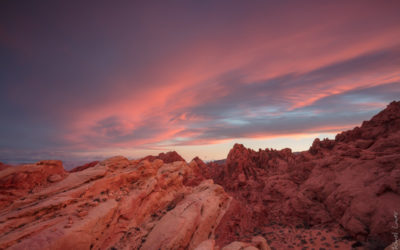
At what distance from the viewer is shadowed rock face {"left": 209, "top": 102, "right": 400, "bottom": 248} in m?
20.5

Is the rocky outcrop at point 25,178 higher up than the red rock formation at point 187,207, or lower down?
higher up

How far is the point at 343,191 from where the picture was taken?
25.5 metres

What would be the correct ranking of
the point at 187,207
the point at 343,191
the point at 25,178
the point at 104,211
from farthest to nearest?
the point at 343,191 → the point at 187,207 → the point at 25,178 → the point at 104,211

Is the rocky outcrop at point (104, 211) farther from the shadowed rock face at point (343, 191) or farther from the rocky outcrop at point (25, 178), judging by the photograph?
the shadowed rock face at point (343, 191)

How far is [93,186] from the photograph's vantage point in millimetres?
17906

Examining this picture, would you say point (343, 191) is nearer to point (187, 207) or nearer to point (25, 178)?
point (187, 207)

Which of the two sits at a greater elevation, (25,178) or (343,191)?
(25,178)

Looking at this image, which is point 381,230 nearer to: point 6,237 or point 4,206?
point 6,237

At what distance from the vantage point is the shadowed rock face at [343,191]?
20531 mm

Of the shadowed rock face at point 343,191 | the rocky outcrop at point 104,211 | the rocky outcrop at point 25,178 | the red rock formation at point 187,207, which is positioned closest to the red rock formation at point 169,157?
the shadowed rock face at point 343,191

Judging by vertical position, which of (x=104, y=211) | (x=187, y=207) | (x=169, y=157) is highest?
(x=169, y=157)

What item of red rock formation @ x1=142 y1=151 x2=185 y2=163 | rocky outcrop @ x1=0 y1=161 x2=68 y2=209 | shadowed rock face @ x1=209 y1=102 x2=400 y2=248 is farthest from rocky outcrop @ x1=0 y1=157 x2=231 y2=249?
red rock formation @ x1=142 y1=151 x2=185 y2=163

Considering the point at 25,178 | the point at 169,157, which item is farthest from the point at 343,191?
the point at 169,157

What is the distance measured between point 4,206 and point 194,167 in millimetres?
27651
